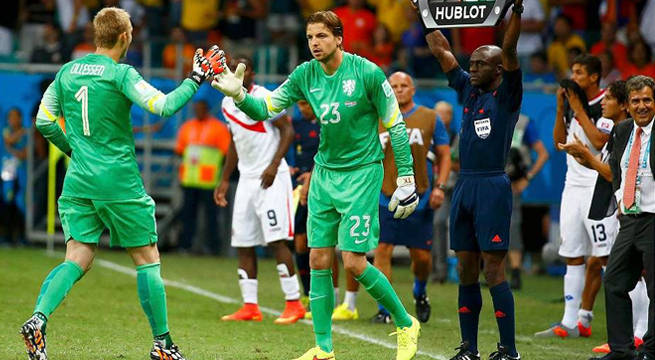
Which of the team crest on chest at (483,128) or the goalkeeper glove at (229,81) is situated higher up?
the goalkeeper glove at (229,81)

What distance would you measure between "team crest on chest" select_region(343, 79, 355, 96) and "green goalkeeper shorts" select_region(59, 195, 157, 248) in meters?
1.61

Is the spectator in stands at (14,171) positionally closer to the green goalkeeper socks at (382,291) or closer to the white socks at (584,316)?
the white socks at (584,316)

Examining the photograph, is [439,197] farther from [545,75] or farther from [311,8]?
[311,8]

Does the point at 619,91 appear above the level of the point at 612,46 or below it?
below

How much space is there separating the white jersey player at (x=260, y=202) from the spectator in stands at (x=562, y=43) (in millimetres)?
8511

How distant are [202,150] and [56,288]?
441 inches

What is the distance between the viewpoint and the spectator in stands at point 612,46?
18.4 meters

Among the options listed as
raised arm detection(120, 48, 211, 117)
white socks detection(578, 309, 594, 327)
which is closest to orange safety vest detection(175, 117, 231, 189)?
white socks detection(578, 309, 594, 327)

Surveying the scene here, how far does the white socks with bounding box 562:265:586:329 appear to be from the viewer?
11086 mm

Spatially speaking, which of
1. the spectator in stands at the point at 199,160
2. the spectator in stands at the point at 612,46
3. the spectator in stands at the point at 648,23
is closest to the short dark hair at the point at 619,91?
the spectator in stands at the point at 612,46

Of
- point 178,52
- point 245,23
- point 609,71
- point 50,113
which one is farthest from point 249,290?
point 245,23

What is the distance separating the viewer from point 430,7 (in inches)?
335

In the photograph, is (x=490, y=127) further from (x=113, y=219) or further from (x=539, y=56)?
(x=539, y=56)

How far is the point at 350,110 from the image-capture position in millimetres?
8383
